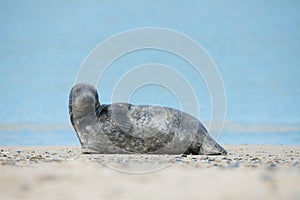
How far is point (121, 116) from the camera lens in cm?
1195

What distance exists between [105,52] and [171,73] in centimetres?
210

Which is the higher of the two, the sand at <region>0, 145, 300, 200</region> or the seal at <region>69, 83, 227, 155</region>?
the seal at <region>69, 83, 227, 155</region>

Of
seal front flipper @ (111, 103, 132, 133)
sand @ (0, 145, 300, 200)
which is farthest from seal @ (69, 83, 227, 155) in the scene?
sand @ (0, 145, 300, 200)

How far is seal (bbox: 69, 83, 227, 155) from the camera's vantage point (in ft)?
38.9

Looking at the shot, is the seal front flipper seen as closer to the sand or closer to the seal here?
the seal

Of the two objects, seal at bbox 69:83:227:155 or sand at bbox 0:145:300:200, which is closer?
sand at bbox 0:145:300:200

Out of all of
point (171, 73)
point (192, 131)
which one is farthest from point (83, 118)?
point (171, 73)

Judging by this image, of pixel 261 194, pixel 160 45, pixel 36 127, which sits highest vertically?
pixel 160 45

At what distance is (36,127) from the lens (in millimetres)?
18469

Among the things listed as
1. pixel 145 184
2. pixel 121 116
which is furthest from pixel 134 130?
pixel 145 184

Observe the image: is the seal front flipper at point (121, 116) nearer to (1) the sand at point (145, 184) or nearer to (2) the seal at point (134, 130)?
(2) the seal at point (134, 130)

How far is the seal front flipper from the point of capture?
38.9ft

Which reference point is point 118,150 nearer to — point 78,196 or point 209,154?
point 209,154

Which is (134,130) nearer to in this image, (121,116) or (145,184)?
(121,116)
